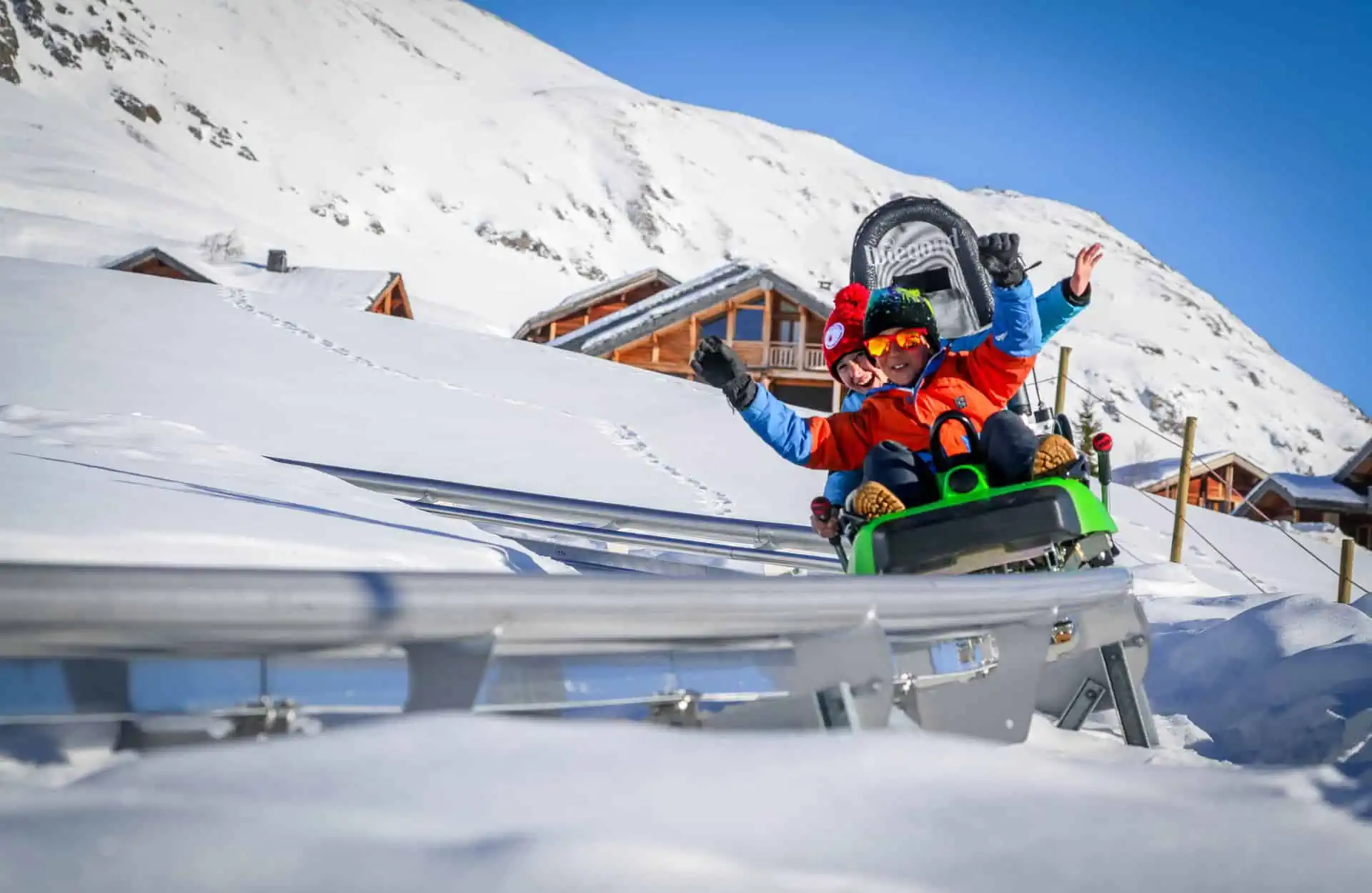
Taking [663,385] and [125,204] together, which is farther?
[125,204]

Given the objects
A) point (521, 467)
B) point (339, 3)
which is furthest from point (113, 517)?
point (339, 3)

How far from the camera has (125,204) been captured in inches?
2589

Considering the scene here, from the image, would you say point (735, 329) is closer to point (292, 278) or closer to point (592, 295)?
point (592, 295)

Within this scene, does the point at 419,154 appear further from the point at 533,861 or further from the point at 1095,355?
the point at 533,861

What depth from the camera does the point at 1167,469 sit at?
45750 mm

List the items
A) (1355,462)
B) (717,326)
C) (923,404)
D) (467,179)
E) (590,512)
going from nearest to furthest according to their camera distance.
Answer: (923,404)
(590,512)
(717,326)
(1355,462)
(467,179)

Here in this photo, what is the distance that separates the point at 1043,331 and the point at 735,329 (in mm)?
23509

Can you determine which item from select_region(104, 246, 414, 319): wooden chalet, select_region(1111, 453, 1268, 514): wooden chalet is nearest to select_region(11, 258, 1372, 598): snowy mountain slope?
select_region(104, 246, 414, 319): wooden chalet

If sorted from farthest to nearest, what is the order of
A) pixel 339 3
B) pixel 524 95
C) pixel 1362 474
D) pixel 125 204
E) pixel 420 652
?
pixel 339 3, pixel 524 95, pixel 125 204, pixel 1362 474, pixel 420 652

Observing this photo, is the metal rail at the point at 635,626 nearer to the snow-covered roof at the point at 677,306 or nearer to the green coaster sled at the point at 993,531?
the green coaster sled at the point at 993,531

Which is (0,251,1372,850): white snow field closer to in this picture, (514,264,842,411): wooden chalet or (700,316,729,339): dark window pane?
(514,264,842,411): wooden chalet

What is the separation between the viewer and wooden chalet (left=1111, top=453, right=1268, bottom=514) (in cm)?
4012

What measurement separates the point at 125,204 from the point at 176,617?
72.7 metres

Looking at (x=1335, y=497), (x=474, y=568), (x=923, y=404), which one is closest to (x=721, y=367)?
(x=923, y=404)
